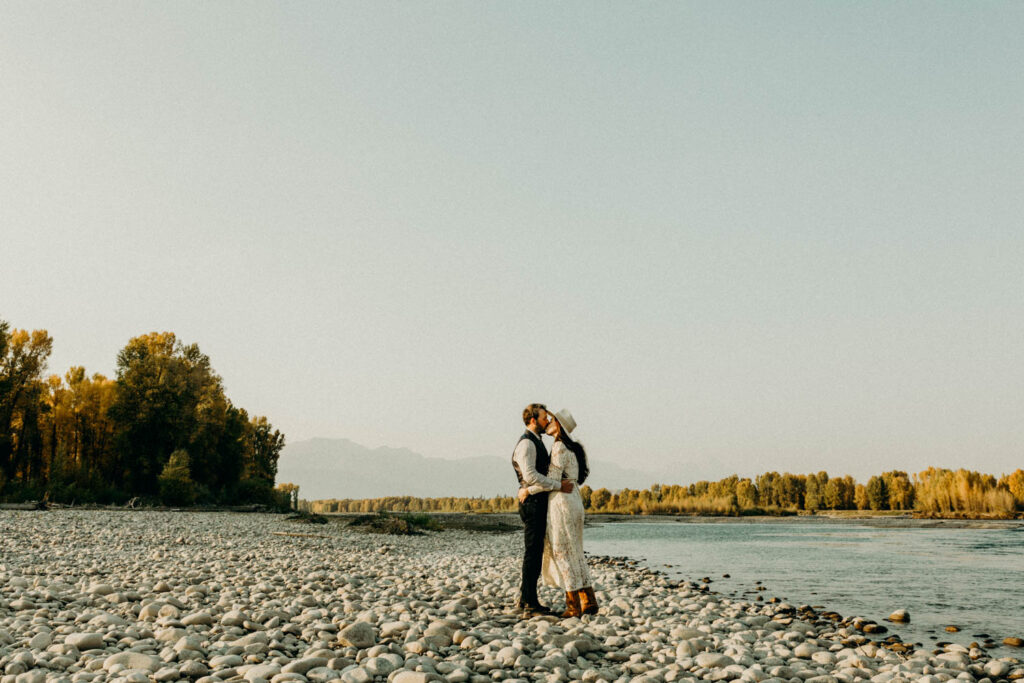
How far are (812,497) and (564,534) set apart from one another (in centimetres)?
10340

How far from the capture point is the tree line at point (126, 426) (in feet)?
116

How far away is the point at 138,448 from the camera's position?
3916 cm

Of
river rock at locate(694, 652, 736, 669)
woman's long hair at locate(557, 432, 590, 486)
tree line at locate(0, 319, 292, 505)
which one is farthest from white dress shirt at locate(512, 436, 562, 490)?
tree line at locate(0, 319, 292, 505)

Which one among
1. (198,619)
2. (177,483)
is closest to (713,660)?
(198,619)

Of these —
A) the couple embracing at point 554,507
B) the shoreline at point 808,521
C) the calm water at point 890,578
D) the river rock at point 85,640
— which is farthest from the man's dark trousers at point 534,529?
the shoreline at point 808,521

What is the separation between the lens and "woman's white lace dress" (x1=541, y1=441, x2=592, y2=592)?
287 inches

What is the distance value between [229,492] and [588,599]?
4330 cm

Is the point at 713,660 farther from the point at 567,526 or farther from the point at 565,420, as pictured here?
the point at 565,420

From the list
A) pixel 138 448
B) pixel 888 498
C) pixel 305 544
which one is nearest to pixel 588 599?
pixel 305 544

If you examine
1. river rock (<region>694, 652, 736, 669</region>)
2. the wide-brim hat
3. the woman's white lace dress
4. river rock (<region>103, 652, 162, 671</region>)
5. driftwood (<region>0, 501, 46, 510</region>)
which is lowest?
driftwood (<region>0, 501, 46, 510</region>)

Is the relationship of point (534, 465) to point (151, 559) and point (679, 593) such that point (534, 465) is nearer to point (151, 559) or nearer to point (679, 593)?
point (679, 593)

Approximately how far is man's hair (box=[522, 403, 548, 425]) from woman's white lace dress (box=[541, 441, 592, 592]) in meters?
0.43

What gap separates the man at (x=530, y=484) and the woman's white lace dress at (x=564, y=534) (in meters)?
0.08

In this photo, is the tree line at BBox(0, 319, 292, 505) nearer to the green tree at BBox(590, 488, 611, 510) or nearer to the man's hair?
the man's hair
